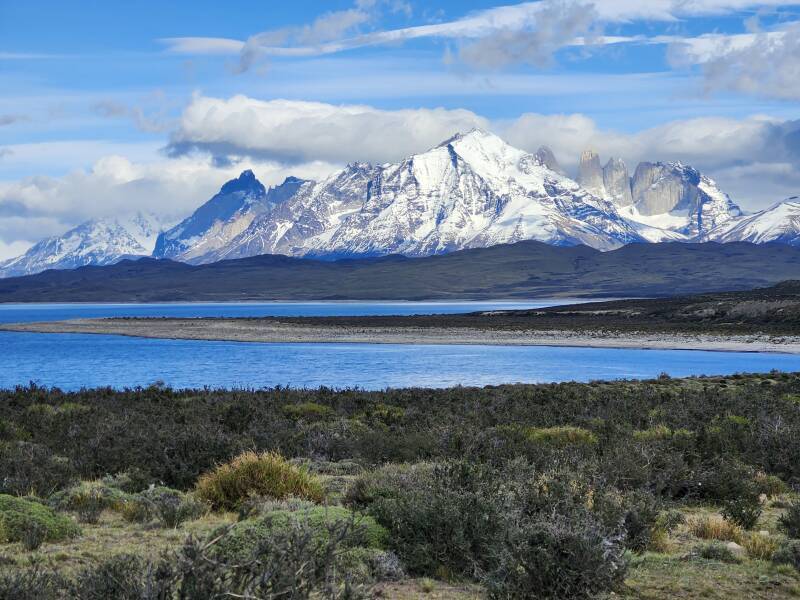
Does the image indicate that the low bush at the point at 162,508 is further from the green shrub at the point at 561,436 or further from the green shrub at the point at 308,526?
the green shrub at the point at 561,436

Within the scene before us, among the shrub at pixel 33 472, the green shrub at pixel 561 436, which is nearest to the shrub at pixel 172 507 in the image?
the shrub at pixel 33 472

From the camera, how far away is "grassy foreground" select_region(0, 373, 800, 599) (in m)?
7.10

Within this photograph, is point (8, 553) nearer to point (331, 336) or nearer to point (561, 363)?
point (561, 363)

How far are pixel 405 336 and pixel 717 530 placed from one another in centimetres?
8419

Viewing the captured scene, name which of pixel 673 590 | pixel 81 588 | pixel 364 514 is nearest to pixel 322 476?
pixel 364 514

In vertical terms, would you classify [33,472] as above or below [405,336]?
above

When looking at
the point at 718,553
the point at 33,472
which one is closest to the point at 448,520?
the point at 718,553

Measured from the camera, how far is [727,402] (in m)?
25.8

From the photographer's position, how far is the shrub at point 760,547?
977 centimetres

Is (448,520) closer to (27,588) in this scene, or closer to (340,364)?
(27,588)

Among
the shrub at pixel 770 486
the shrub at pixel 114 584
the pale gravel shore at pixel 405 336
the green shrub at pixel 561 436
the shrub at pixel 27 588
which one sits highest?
the shrub at pixel 114 584

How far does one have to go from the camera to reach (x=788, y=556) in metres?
9.43

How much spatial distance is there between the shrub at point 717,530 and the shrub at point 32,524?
7550mm

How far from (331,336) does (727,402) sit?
2868 inches
